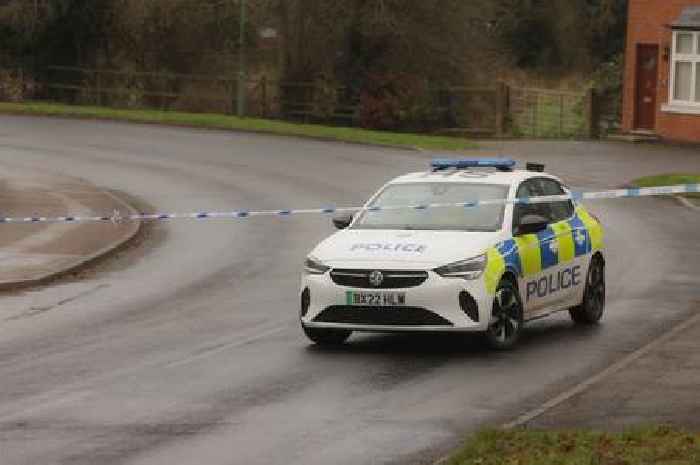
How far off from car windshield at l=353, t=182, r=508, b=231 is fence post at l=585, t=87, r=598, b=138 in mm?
37006

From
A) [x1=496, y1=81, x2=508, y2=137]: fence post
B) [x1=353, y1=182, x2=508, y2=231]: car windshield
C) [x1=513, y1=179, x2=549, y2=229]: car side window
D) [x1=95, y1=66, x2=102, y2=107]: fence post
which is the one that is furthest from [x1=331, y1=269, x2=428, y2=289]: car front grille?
[x1=95, y1=66, x2=102, y2=107]: fence post

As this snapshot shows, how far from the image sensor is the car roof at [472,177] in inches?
760

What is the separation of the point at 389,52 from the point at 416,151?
12657mm

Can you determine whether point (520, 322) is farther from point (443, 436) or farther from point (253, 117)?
point (253, 117)

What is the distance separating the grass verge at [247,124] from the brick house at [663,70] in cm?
572

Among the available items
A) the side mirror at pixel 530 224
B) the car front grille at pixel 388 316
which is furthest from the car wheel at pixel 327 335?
the side mirror at pixel 530 224

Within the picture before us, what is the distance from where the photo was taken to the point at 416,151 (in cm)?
4759

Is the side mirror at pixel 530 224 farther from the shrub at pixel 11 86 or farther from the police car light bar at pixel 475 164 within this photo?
the shrub at pixel 11 86

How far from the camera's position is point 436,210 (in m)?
18.8

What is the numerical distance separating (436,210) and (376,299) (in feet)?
5.75

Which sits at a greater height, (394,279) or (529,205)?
(529,205)

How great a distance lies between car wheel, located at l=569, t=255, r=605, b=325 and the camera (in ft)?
65.8

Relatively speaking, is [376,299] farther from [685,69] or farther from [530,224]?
[685,69]

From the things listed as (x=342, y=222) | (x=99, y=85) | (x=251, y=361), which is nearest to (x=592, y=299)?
(x=342, y=222)
